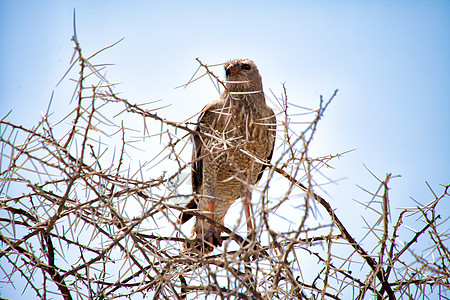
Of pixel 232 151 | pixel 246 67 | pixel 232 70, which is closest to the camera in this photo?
pixel 232 151

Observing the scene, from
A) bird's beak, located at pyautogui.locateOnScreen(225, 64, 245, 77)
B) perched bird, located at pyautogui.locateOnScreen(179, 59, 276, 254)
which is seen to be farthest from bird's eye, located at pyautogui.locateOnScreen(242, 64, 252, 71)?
bird's beak, located at pyautogui.locateOnScreen(225, 64, 245, 77)

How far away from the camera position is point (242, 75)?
4.60 m

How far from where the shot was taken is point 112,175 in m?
2.14

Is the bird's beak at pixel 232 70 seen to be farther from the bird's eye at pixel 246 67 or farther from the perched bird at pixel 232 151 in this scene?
the bird's eye at pixel 246 67

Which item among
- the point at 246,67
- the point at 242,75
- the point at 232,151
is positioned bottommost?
the point at 232,151

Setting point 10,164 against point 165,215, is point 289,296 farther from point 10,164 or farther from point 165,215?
point 10,164

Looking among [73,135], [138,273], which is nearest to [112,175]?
[73,135]

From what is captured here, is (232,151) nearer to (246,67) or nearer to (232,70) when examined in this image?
(232,70)

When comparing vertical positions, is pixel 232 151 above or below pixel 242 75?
below

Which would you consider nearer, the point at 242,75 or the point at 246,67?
the point at 242,75

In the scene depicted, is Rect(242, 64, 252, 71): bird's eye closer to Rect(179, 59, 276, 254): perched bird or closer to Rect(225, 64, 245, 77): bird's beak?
Rect(179, 59, 276, 254): perched bird

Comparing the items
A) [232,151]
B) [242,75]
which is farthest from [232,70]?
[232,151]

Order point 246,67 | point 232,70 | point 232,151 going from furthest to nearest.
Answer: point 246,67 < point 232,70 < point 232,151

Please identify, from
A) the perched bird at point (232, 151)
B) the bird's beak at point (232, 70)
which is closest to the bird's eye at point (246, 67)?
the perched bird at point (232, 151)
